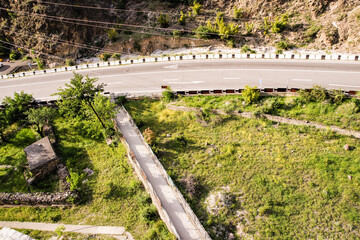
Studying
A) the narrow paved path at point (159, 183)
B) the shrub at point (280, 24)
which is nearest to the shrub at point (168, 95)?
the narrow paved path at point (159, 183)

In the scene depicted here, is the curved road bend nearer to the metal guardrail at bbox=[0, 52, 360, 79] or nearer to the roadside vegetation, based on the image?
the metal guardrail at bbox=[0, 52, 360, 79]

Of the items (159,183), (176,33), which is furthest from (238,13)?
(159,183)

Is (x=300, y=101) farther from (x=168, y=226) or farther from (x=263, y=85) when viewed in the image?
(x=168, y=226)

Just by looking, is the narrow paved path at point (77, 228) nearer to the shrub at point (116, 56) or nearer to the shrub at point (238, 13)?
the shrub at point (116, 56)

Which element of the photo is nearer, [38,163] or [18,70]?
[38,163]

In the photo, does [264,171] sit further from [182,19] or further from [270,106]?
[182,19]

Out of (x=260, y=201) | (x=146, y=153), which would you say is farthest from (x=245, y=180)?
(x=146, y=153)
